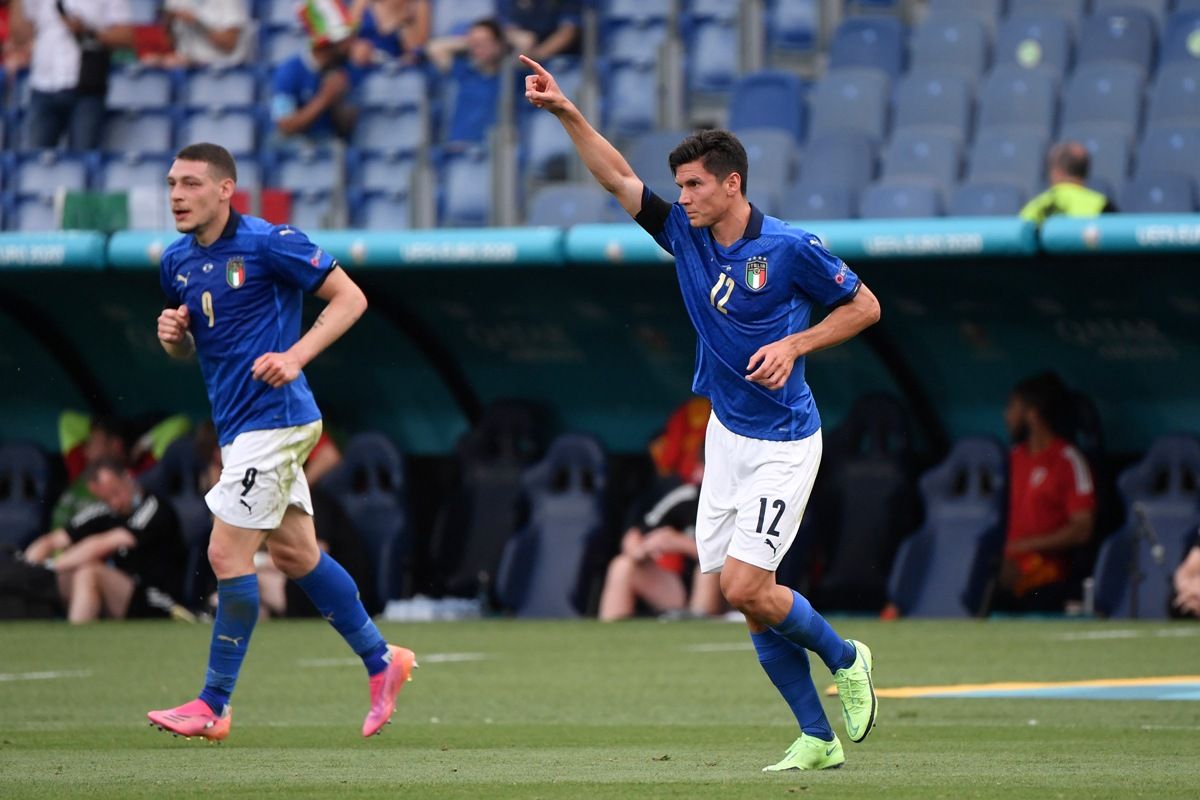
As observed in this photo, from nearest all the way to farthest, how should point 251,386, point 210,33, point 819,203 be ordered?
point 251,386 < point 819,203 < point 210,33

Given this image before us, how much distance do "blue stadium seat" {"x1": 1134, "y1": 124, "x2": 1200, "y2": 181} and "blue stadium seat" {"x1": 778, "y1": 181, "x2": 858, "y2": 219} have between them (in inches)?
74.5

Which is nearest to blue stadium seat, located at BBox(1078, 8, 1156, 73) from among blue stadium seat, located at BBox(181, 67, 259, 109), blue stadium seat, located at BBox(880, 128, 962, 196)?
blue stadium seat, located at BBox(880, 128, 962, 196)

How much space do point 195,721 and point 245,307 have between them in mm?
1471

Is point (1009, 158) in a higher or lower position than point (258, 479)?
higher

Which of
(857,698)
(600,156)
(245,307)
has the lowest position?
(857,698)

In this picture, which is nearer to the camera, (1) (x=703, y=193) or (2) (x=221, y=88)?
(1) (x=703, y=193)

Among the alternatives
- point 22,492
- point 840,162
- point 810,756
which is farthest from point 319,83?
point 810,756

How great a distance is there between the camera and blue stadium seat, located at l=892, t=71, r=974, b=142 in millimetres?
15625

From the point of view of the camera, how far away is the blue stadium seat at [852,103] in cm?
1595

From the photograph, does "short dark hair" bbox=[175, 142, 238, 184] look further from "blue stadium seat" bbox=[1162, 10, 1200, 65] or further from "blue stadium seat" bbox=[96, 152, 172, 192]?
"blue stadium seat" bbox=[96, 152, 172, 192]

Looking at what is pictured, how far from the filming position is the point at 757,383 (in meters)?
6.62

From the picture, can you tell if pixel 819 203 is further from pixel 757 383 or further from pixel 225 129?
pixel 757 383

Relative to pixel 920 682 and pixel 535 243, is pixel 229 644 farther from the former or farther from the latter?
pixel 535 243

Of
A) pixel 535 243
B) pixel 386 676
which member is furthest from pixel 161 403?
pixel 386 676
